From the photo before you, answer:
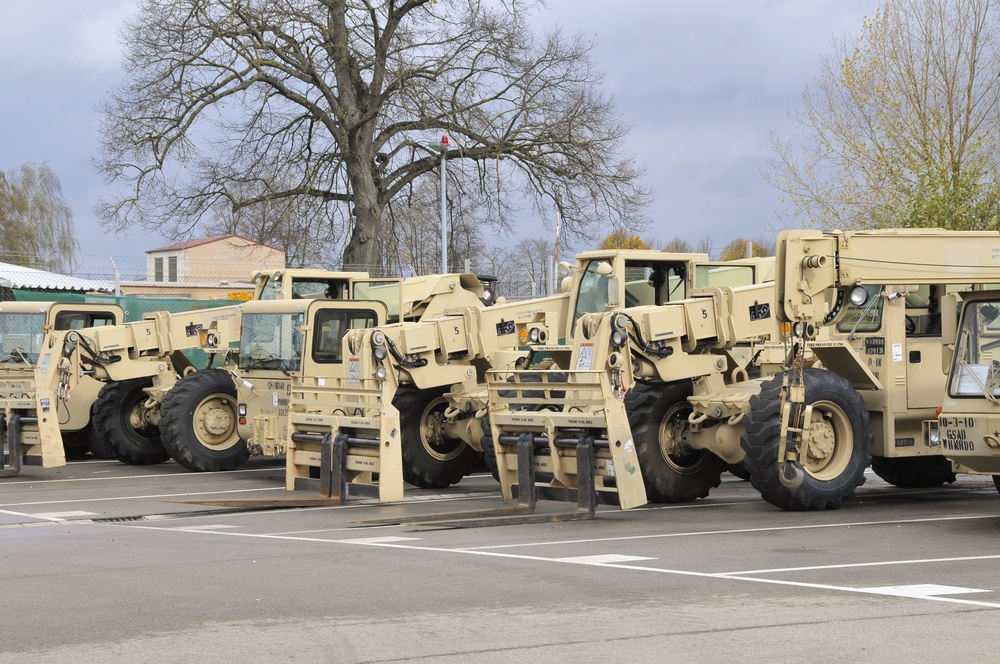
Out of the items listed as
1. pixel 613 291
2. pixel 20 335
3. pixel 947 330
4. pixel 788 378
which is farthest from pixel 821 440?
pixel 20 335

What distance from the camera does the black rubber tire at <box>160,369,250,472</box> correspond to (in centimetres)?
1891

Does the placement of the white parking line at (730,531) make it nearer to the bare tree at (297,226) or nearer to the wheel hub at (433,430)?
the wheel hub at (433,430)

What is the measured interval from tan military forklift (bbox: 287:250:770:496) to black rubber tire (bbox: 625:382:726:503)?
1.48 m

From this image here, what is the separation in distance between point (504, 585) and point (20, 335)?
581 inches

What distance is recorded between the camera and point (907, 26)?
2703cm

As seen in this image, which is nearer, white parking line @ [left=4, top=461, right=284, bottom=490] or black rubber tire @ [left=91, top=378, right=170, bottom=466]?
white parking line @ [left=4, top=461, right=284, bottom=490]

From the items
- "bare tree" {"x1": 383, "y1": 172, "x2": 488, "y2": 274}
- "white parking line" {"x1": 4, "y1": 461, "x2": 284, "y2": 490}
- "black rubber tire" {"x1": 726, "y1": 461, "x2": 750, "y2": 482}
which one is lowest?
"white parking line" {"x1": 4, "y1": 461, "x2": 284, "y2": 490}

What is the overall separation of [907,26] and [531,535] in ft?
60.7

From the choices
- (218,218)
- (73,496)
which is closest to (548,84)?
(218,218)

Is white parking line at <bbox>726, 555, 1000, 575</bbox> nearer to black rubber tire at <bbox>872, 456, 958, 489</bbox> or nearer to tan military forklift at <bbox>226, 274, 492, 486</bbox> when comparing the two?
black rubber tire at <bbox>872, 456, 958, 489</bbox>

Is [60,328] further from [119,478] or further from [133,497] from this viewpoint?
[133,497]

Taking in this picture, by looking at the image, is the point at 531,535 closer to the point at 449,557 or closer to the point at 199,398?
the point at 449,557

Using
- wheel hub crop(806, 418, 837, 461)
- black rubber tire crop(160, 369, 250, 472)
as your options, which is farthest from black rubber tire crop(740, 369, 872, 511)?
black rubber tire crop(160, 369, 250, 472)

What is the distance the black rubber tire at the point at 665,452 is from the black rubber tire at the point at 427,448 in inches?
120
